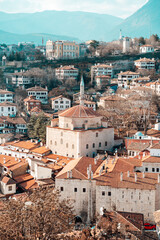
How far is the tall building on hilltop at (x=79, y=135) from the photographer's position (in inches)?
1545

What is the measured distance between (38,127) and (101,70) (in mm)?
33297

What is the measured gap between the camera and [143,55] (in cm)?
8888

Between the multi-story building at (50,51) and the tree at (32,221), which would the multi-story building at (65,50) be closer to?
the multi-story building at (50,51)

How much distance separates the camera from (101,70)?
79500mm

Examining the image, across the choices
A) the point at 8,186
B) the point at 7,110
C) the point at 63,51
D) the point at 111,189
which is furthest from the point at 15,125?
the point at 63,51

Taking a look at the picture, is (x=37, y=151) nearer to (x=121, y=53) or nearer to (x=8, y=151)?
(x=8, y=151)

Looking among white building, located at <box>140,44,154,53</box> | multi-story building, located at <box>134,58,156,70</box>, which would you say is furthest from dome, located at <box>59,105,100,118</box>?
white building, located at <box>140,44,154,53</box>

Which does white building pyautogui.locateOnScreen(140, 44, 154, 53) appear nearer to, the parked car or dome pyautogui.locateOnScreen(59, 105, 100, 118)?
dome pyautogui.locateOnScreen(59, 105, 100, 118)

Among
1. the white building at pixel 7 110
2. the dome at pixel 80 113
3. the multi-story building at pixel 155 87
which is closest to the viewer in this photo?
the dome at pixel 80 113

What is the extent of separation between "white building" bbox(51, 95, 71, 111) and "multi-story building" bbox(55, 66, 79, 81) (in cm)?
1416

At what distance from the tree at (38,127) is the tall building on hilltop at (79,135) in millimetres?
5777

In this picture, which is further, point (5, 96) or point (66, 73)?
point (66, 73)

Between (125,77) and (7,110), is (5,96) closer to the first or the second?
(7,110)

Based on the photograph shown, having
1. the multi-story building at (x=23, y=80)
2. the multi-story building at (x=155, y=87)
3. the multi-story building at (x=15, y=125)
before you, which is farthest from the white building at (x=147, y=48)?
the multi-story building at (x=15, y=125)
